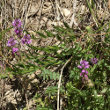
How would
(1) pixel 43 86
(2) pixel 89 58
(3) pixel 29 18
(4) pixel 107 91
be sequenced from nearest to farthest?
(4) pixel 107 91 < (2) pixel 89 58 < (1) pixel 43 86 < (3) pixel 29 18

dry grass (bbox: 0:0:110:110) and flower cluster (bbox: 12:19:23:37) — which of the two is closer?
flower cluster (bbox: 12:19:23:37)

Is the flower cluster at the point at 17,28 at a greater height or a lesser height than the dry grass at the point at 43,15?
lesser

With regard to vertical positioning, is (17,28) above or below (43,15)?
below

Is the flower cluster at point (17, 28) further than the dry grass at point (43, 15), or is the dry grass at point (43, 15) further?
the dry grass at point (43, 15)

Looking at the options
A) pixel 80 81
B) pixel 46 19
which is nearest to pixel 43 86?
pixel 80 81

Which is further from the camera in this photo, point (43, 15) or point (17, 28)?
point (43, 15)

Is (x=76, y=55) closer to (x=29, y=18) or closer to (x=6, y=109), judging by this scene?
(x=29, y=18)

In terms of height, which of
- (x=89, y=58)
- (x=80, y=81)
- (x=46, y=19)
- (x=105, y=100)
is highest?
(x=46, y=19)

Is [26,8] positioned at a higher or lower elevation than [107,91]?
higher

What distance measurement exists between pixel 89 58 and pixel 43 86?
711mm

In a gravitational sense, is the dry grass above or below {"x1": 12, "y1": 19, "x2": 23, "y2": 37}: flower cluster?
above

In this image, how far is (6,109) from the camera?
8.56ft

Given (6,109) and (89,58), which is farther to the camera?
(6,109)

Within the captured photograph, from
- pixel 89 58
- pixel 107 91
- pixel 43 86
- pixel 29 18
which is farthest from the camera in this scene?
pixel 29 18
